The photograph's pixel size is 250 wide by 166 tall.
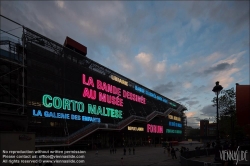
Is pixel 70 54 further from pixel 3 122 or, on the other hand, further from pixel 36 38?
pixel 3 122

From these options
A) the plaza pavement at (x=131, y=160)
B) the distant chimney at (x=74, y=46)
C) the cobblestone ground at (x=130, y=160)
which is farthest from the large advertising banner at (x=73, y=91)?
the cobblestone ground at (x=130, y=160)

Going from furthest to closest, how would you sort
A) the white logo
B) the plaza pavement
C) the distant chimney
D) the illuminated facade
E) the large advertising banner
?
1. the distant chimney
2. the large advertising banner
3. the illuminated facade
4. the plaza pavement
5. the white logo

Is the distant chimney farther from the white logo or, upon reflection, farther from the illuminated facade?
the white logo

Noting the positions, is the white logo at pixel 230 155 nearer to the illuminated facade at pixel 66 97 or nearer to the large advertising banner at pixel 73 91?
the illuminated facade at pixel 66 97

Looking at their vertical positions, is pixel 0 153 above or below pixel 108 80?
below

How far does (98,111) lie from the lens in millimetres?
69562

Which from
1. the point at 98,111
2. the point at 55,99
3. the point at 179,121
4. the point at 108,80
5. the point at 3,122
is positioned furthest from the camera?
the point at 179,121

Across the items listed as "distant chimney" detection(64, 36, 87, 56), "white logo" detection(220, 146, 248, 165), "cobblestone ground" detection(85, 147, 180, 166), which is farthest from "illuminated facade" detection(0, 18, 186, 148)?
"white logo" detection(220, 146, 248, 165)

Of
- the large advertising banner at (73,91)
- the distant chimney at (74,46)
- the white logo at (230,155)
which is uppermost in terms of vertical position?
the distant chimney at (74,46)

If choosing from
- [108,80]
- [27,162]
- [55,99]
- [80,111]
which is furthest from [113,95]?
[27,162]

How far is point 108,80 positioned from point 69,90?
18811 mm

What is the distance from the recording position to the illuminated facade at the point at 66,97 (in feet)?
153

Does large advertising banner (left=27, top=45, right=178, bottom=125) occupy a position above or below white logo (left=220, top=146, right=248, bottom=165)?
above

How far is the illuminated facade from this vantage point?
46.8 meters
